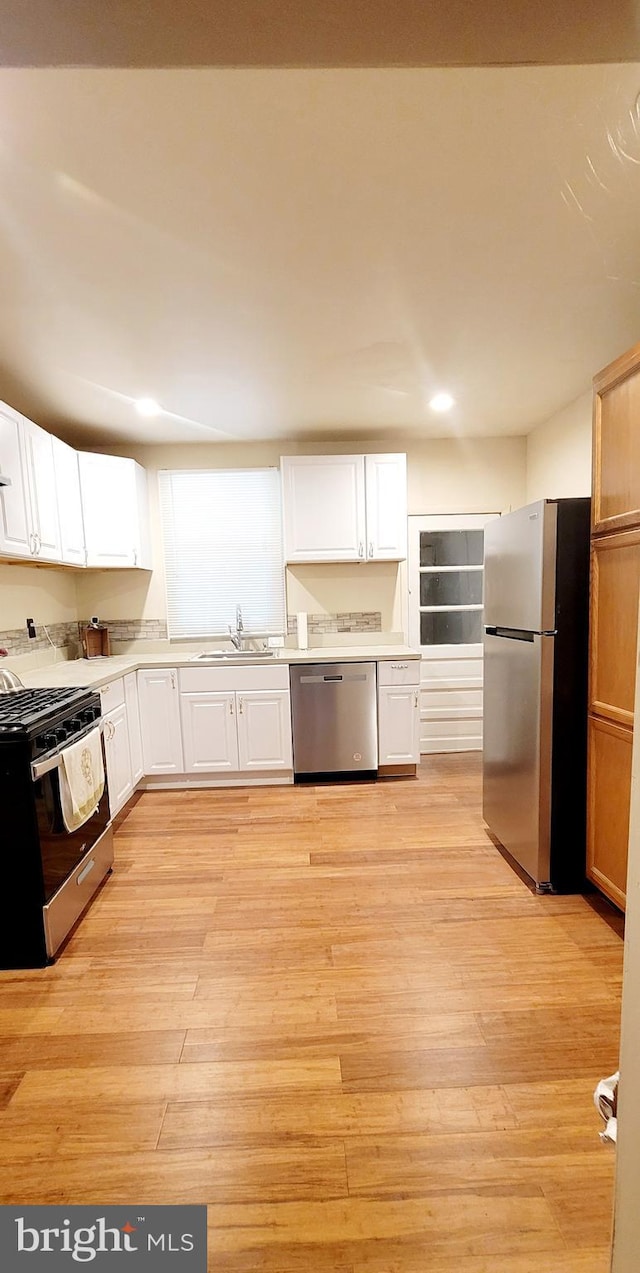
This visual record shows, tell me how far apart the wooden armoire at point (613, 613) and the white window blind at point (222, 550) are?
8.38 ft

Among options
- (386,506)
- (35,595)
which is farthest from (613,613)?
(35,595)

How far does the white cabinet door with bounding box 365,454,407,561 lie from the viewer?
387 centimetres

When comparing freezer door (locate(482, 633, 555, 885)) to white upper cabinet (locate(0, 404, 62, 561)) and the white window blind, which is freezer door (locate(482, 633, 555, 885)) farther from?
white upper cabinet (locate(0, 404, 62, 561))

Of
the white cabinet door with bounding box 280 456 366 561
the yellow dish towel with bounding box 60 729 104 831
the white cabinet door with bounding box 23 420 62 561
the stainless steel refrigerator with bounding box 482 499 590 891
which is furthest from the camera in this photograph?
the white cabinet door with bounding box 280 456 366 561

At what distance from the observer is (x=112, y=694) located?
10.2ft

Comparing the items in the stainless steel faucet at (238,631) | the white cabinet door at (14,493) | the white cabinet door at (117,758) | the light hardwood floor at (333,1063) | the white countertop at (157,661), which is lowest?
the light hardwood floor at (333,1063)

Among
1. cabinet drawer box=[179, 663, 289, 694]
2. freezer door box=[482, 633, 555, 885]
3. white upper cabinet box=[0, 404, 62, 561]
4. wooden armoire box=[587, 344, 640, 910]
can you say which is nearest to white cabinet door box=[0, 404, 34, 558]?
white upper cabinet box=[0, 404, 62, 561]

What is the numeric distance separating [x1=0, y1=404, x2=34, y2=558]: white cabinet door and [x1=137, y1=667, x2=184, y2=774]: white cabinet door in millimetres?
1188

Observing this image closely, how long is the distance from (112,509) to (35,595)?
0.80 m

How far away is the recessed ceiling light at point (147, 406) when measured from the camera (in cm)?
316

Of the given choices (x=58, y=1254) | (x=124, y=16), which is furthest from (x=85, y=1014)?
(x=124, y=16)

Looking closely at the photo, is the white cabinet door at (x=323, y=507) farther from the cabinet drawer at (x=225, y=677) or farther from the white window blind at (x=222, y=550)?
the cabinet drawer at (x=225, y=677)

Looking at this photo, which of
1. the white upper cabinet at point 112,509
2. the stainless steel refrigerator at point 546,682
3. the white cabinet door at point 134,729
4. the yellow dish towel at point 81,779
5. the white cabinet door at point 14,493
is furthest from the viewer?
the white upper cabinet at point 112,509

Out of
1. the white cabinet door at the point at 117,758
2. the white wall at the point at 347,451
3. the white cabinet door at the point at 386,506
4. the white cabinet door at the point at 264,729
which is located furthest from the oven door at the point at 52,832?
the white cabinet door at the point at 386,506
